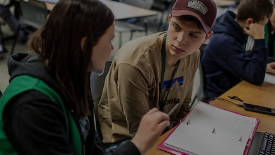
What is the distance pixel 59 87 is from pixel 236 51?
1505 mm

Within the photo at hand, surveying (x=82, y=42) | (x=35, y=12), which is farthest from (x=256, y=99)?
(x=35, y=12)

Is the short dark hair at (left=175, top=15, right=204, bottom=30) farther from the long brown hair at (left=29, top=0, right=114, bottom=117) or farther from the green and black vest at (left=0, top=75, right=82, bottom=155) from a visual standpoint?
the green and black vest at (left=0, top=75, right=82, bottom=155)

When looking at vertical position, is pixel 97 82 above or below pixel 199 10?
below

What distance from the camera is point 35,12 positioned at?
3.20 metres

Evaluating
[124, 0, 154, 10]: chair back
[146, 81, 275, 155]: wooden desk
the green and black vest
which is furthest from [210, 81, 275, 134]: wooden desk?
[124, 0, 154, 10]: chair back

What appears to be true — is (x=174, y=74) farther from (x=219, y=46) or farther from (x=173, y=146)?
(x=219, y=46)

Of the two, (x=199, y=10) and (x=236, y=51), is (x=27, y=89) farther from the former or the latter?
(x=236, y=51)

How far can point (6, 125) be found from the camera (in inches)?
29.8

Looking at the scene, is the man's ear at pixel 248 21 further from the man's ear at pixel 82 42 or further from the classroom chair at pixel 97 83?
the man's ear at pixel 82 42

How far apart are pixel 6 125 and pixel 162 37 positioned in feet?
2.96

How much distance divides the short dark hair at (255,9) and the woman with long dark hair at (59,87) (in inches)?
57.6

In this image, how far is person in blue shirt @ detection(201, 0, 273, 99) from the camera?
192 cm

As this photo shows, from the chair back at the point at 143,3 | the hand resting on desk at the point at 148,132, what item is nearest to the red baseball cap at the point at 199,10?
the hand resting on desk at the point at 148,132

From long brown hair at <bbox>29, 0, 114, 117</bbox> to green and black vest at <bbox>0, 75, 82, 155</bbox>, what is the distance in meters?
0.04
